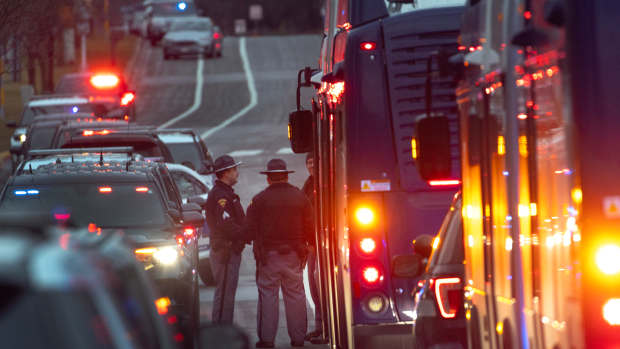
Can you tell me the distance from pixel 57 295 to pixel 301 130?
11.3m

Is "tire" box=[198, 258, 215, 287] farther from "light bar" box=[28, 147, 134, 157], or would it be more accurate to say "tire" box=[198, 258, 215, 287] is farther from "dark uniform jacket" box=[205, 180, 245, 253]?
"dark uniform jacket" box=[205, 180, 245, 253]

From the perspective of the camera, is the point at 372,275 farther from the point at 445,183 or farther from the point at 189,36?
the point at 189,36

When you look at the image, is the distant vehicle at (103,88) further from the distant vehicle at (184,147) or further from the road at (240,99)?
the distant vehicle at (184,147)

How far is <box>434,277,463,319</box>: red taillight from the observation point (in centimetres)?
881

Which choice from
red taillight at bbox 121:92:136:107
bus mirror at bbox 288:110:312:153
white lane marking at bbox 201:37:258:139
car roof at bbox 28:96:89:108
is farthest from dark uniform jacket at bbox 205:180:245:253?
white lane marking at bbox 201:37:258:139

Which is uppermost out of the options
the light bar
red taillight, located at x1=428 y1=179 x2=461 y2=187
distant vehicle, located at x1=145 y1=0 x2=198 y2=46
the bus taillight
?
distant vehicle, located at x1=145 y1=0 x2=198 y2=46

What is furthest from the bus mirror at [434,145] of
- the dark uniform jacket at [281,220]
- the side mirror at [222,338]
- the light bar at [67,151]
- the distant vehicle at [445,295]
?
the light bar at [67,151]

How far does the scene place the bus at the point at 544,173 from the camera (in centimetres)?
568

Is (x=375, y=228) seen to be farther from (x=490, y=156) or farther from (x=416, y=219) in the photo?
(x=490, y=156)

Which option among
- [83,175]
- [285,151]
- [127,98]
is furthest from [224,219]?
[285,151]

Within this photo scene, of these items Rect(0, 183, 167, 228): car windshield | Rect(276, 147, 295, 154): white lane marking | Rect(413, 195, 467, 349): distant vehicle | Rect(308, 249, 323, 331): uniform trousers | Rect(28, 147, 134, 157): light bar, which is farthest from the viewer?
Rect(276, 147, 295, 154): white lane marking

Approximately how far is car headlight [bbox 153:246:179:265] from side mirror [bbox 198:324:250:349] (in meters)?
8.39

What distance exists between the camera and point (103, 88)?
→ 136 feet

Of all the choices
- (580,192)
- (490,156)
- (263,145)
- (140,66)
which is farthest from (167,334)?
(140,66)
